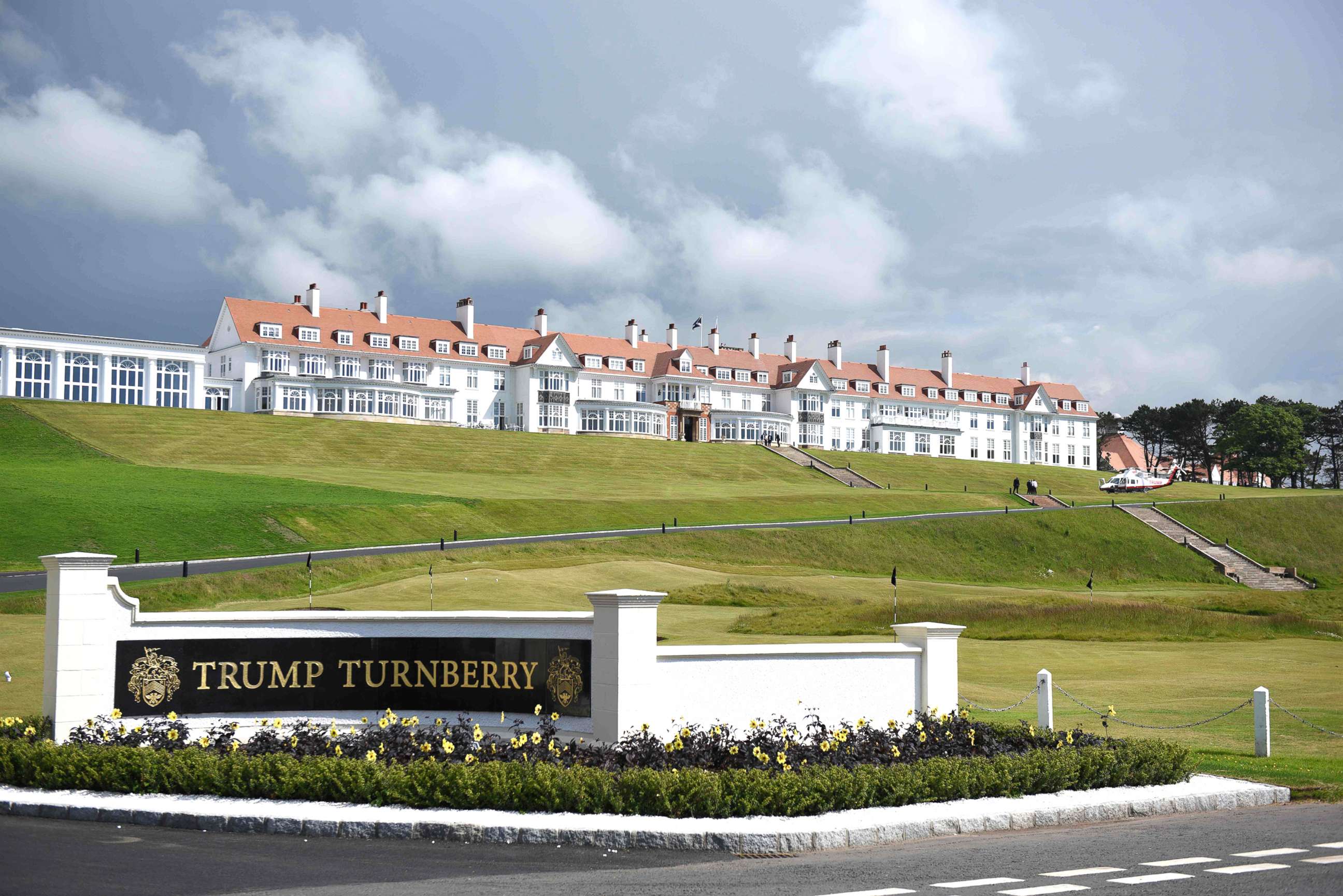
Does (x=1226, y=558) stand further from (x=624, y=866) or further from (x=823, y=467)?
(x=624, y=866)

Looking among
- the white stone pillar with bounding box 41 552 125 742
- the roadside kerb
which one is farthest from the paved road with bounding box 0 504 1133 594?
the roadside kerb

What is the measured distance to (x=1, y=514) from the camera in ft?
156

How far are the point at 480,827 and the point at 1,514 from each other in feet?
145

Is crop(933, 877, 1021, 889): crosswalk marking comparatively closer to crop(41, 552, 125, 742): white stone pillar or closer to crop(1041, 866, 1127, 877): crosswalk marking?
crop(1041, 866, 1127, 877): crosswalk marking

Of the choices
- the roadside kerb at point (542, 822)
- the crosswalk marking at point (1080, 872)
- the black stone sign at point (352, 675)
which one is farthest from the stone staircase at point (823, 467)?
the crosswalk marking at point (1080, 872)

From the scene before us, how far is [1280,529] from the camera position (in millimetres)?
83250

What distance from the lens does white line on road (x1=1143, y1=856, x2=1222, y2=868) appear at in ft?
36.3

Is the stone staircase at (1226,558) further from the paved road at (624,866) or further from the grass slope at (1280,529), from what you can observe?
the paved road at (624,866)

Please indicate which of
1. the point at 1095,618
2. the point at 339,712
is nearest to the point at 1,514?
the point at 339,712

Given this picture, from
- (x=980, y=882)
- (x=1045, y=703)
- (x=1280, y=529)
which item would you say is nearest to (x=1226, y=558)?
(x=1280, y=529)

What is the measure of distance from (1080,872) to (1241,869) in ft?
5.12

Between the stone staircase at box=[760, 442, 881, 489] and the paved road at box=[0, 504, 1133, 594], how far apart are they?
19.0 metres

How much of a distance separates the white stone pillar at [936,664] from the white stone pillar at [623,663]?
12.7 ft

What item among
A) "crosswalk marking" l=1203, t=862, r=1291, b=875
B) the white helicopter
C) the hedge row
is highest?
the white helicopter
